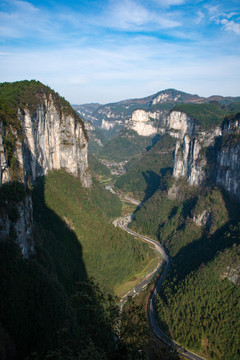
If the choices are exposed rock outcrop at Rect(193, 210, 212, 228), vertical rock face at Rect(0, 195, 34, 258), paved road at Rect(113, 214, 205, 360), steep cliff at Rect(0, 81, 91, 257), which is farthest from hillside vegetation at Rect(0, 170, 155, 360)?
exposed rock outcrop at Rect(193, 210, 212, 228)

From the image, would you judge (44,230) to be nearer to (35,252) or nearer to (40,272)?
(35,252)

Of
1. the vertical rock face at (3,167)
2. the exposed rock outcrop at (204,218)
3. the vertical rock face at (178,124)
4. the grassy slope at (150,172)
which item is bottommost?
the exposed rock outcrop at (204,218)

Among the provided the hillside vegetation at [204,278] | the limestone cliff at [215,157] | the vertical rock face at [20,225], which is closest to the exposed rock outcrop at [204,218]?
the hillside vegetation at [204,278]

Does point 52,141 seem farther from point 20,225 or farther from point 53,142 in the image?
point 20,225

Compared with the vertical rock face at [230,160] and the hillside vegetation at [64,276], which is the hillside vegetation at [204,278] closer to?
the vertical rock face at [230,160]

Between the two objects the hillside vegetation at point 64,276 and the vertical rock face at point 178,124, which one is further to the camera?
the vertical rock face at point 178,124

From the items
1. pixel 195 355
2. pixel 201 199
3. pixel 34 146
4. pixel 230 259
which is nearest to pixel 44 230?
pixel 34 146
